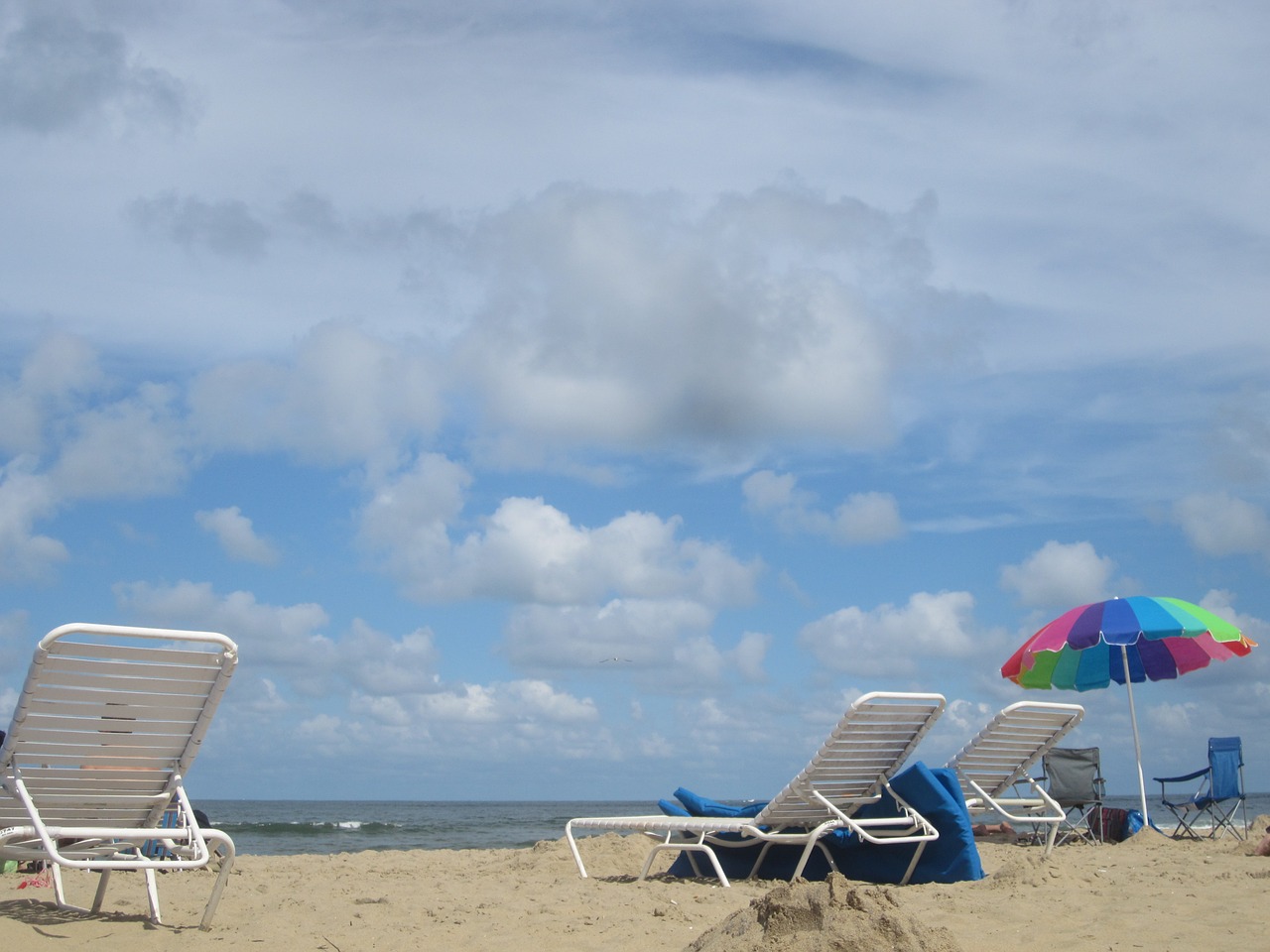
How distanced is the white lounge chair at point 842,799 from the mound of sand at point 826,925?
2572mm

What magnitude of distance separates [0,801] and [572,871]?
4237 millimetres

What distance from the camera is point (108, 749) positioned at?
14.5 feet

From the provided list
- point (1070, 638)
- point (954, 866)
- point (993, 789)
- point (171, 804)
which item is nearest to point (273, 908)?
point (171, 804)

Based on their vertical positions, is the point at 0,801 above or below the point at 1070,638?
above

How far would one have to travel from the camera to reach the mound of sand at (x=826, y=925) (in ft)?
10.9

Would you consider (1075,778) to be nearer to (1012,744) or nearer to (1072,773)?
(1072,773)

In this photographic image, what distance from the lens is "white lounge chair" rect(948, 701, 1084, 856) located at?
26.0ft

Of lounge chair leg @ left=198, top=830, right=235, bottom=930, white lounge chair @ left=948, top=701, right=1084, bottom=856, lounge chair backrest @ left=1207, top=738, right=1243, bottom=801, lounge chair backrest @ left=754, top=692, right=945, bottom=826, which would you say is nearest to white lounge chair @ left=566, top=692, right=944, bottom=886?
lounge chair backrest @ left=754, top=692, right=945, bottom=826

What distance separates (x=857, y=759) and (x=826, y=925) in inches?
125

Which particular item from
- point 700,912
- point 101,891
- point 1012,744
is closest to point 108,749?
point 101,891

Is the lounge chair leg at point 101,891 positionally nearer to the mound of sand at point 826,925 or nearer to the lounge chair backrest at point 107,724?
the lounge chair backrest at point 107,724

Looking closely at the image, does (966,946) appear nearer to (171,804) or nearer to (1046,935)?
(1046,935)

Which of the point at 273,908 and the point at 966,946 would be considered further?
the point at 273,908

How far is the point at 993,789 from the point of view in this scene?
8.50 metres
